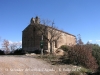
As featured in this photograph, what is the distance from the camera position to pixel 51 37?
43375 mm

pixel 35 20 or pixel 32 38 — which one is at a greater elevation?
pixel 35 20

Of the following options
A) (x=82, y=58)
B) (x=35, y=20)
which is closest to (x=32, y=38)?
(x=35, y=20)

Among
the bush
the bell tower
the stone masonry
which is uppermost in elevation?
the bell tower

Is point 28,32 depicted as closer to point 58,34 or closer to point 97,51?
point 58,34

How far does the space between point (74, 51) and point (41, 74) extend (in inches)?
277

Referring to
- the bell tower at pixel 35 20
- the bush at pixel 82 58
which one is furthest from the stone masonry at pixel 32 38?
the bush at pixel 82 58

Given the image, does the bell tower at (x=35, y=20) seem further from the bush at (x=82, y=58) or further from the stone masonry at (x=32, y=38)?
the bush at (x=82, y=58)

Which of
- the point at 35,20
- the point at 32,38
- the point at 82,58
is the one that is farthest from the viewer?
the point at 32,38

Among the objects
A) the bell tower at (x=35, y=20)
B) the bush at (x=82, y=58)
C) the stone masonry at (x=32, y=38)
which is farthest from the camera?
the stone masonry at (x=32, y=38)

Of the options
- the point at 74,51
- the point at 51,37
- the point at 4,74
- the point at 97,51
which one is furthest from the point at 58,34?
the point at 4,74

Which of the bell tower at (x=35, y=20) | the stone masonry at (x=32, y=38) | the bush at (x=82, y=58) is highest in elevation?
the bell tower at (x=35, y=20)

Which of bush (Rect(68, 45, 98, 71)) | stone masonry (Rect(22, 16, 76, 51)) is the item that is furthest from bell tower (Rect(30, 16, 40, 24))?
bush (Rect(68, 45, 98, 71))

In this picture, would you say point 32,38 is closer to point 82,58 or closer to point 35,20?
point 35,20

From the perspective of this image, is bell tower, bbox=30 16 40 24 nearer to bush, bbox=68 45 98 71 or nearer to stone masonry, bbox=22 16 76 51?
stone masonry, bbox=22 16 76 51
